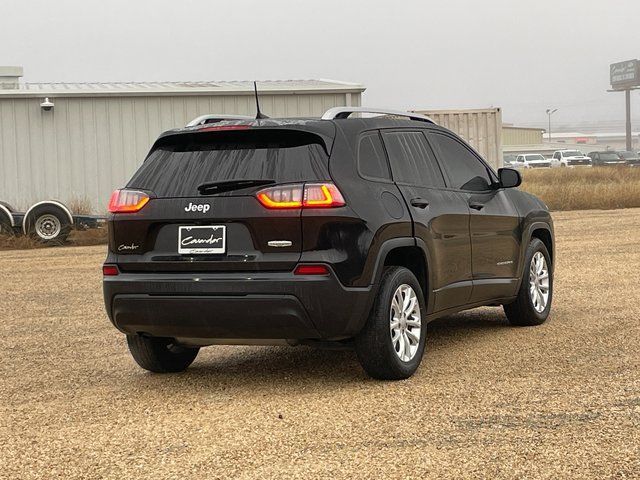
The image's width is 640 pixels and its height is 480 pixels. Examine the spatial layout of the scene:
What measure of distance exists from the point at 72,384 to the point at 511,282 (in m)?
3.50

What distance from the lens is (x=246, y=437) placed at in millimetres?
5500

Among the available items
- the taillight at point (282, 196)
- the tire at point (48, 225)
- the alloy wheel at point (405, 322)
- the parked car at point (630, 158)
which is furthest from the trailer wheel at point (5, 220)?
the parked car at point (630, 158)

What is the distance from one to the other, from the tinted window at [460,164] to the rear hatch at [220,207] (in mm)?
1672

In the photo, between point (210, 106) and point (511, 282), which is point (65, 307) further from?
point (210, 106)

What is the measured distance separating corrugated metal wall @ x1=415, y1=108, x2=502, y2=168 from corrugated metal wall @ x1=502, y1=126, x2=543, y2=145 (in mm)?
124323

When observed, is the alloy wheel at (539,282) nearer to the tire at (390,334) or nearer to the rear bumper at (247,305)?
the tire at (390,334)

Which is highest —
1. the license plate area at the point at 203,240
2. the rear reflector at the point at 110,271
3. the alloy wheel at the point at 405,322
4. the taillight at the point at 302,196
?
the taillight at the point at 302,196

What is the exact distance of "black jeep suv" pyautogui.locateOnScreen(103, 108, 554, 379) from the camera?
6402mm

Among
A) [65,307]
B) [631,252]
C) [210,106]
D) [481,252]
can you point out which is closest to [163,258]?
[481,252]

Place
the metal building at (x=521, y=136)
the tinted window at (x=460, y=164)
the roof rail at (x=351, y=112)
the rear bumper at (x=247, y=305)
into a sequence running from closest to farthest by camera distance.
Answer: the rear bumper at (x=247, y=305) < the roof rail at (x=351, y=112) < the tinted window at (x=460, y=164) < the metal building at (x=521, y=136)

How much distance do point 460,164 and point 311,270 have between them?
2.40 metres

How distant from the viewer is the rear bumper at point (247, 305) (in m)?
6.35

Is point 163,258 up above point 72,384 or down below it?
above

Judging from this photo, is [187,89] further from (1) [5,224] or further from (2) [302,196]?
(2) [302,196]
